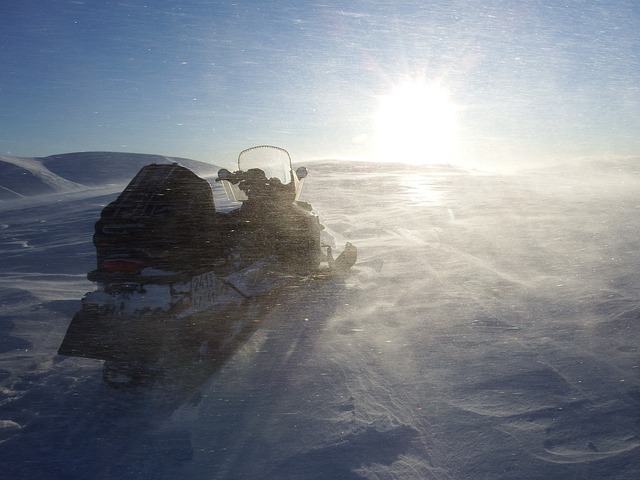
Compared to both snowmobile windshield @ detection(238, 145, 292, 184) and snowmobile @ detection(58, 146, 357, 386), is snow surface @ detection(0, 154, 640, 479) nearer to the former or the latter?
snowmobile @ detection(58, 146, 357, 386)

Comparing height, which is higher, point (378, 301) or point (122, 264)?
point (122, 264)

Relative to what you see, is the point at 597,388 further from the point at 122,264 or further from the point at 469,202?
the point at 469,202

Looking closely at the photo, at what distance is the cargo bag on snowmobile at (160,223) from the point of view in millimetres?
3773

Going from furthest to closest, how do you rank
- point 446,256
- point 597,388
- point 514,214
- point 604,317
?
point 514,214
point 446,256
point 604,317
point 597,388

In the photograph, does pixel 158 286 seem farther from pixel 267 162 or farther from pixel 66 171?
pixel 66 171

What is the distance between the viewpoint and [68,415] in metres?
3.36

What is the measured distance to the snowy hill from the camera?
37384 millimetres

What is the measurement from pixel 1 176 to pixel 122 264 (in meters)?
44.8

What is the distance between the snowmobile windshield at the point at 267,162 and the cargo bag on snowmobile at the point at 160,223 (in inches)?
112

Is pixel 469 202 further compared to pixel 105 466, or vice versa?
pixel 469 202

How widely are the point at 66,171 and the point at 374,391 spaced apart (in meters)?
55.3

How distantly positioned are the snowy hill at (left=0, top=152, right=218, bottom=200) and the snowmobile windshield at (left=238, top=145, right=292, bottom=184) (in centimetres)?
2488

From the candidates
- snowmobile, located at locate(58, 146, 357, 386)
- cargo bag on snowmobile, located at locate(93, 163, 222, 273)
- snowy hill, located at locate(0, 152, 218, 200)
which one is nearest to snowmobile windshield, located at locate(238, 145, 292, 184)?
snowmobile, located at locate(58, 146, 357, 386)

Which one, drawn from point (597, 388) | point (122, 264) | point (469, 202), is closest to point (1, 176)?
point (469, 202)
